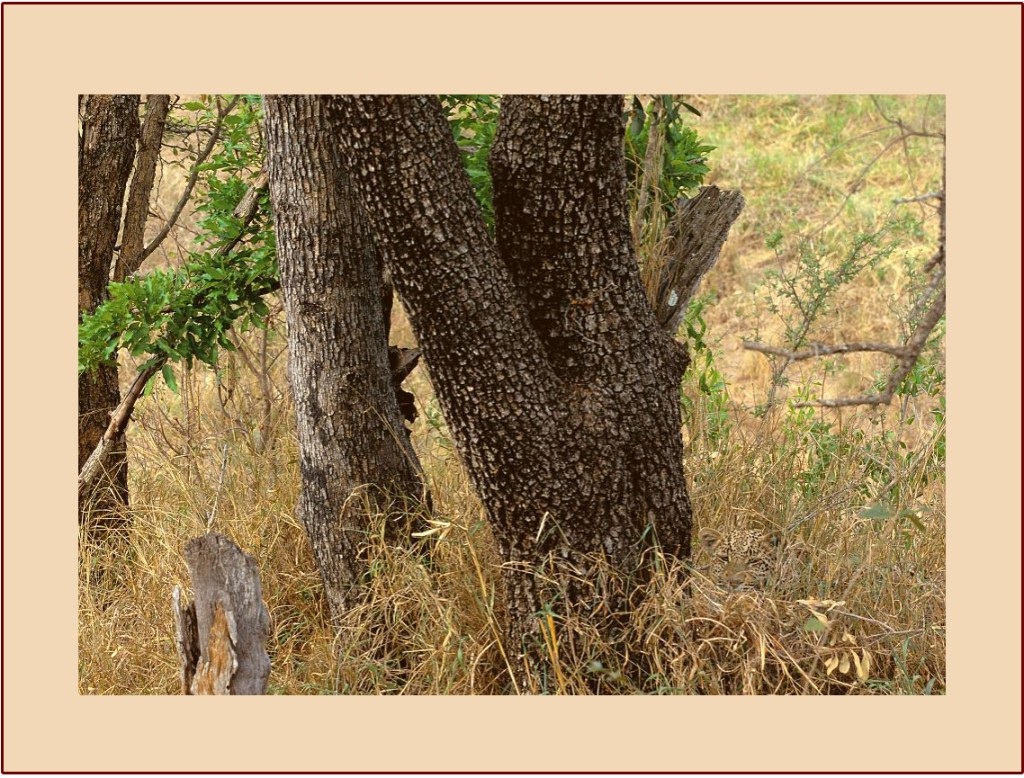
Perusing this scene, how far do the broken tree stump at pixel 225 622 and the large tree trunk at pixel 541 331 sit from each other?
0.63m

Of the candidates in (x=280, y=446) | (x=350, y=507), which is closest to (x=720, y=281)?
(x=280, y=446)

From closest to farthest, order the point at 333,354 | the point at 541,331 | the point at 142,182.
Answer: the point at 541,331
the point at 333,354
the point at 142,182

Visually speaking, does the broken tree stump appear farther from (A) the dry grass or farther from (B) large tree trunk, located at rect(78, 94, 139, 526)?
(B) large tree trunk, located at rect(78, 94, 139, 526)

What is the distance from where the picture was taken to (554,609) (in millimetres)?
2980

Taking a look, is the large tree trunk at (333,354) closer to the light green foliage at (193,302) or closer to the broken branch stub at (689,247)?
the light green foliage at (193,302)

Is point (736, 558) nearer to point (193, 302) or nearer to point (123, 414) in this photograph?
point (193, 302)

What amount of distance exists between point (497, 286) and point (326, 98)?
583 millimetres

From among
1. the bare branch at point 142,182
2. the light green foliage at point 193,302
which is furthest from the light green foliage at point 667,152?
the bare branch at point 142,182

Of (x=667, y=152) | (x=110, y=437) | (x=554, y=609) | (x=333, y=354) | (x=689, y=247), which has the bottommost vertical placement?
(x=554, y=609)

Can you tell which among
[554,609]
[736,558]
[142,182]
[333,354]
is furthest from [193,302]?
[736,558]

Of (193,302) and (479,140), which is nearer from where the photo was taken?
(479,140)

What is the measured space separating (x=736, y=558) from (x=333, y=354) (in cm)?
133

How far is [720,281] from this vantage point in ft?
25.3

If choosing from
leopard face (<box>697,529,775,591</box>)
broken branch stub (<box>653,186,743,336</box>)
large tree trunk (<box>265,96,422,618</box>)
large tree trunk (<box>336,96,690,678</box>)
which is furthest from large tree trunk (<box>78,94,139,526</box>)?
leopard face (<box>697,529,775,591</box>)
